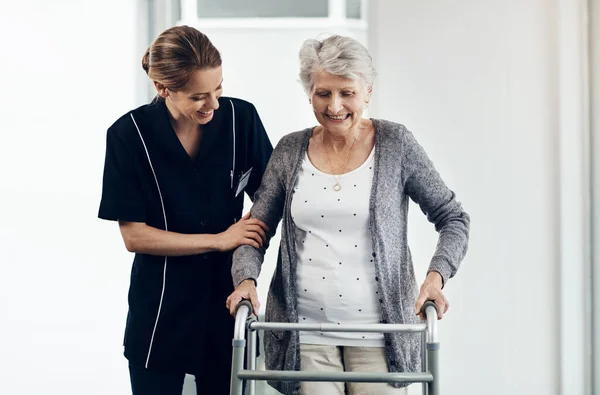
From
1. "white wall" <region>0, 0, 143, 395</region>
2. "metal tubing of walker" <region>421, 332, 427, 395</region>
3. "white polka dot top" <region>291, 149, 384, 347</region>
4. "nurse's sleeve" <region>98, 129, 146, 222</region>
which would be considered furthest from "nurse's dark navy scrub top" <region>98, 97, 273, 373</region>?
"white wall" <region>0, 0, 143, 395</region>

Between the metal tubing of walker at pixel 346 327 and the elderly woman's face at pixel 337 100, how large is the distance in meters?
0.47

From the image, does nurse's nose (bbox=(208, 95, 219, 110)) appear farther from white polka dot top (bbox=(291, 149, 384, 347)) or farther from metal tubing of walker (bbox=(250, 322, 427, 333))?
metal tubing of walker (bbox=(250, 322, 427, 333))

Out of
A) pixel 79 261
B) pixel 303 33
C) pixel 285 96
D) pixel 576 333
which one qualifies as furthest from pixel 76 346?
pixel 576 333

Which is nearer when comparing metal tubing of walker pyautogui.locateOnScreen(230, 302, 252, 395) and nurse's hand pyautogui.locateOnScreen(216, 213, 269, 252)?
metal tubing of walker pyautogui.locateOnScreen(230, 302, 252, 395)

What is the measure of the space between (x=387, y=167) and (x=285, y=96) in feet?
4.03

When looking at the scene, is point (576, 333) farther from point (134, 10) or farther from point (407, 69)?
point (134, 10)

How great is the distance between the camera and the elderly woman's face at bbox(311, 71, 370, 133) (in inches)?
69.6

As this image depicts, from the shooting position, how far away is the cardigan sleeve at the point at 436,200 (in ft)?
5.92

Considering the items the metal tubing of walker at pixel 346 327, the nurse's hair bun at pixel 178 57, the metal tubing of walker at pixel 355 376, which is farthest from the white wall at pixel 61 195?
the metal tubing of walker at pixel 355 376

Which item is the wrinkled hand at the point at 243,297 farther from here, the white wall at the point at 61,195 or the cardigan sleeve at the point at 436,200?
the white wall at the point at 61,195

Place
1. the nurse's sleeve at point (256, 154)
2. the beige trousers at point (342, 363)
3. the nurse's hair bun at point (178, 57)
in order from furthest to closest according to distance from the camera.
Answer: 1. the nurse's sleeve at point (256, 154)
2. the nurse's hair bun at point (178, 57)
3. the beige trousers at point (342, 363)

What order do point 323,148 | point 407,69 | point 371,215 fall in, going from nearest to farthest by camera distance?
point 371,215 → point 323,148 → point 407,69

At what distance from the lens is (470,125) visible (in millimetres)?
2822

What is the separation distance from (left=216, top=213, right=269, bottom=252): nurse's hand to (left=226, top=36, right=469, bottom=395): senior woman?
5 cm
